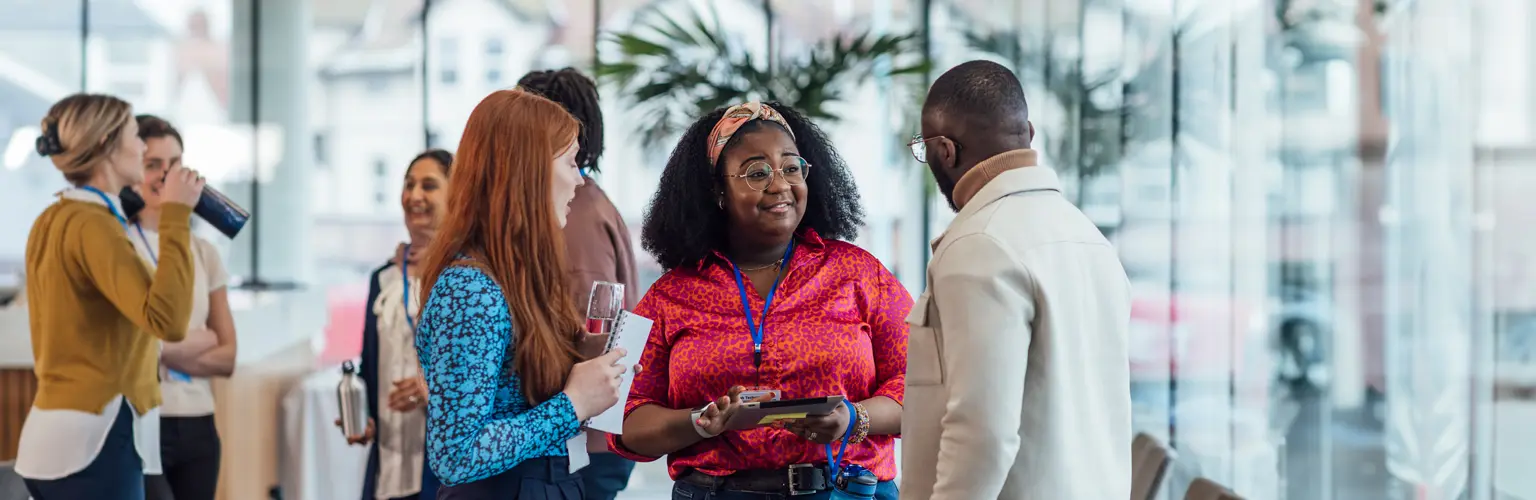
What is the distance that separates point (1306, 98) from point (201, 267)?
3385 mm

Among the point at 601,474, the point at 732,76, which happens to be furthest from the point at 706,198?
the point at 732,76

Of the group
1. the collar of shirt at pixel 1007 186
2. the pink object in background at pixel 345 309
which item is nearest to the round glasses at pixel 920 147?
the collar of shirt at pixel 1007 186

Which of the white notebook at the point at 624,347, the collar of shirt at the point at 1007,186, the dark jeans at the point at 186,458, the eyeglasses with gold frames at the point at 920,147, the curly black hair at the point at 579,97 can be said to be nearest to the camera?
the collar of shirt at the point at 1007,186

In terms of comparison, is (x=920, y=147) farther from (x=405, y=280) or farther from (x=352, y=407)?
(x=352, y=407)

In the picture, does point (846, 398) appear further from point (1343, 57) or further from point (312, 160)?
point (312, 160)

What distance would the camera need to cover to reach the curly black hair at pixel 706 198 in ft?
7.65

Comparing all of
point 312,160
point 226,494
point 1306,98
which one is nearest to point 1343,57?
point 1306,98

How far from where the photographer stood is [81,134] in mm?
2980

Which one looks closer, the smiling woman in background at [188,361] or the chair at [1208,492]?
the chair at [1208,492]

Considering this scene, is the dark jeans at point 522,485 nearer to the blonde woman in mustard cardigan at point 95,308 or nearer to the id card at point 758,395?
the id card at point 758,395

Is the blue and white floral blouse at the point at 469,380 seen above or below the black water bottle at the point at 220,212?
below

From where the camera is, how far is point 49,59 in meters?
9.52

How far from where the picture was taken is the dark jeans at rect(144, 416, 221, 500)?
3.66 metres

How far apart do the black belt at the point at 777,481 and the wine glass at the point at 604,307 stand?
346mm
